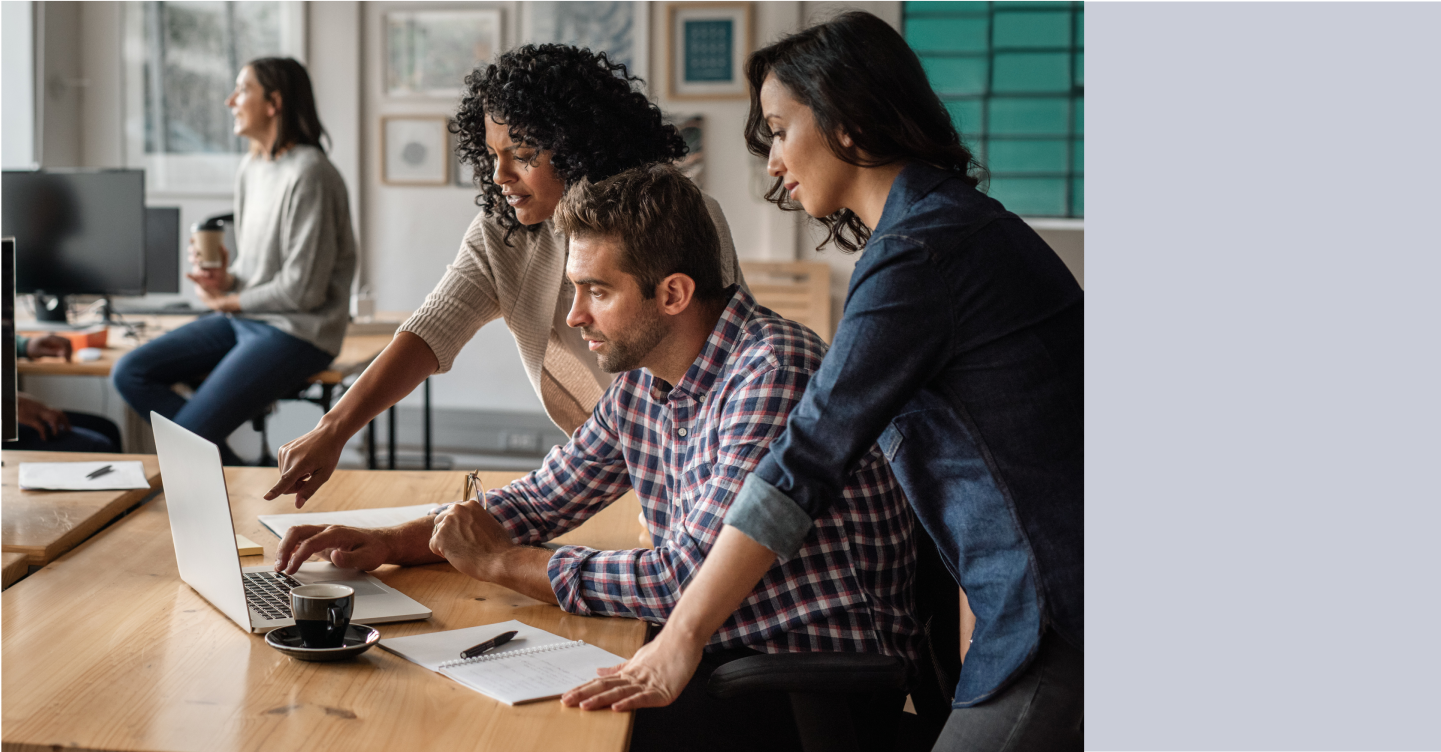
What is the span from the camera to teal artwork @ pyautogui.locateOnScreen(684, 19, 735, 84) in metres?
5.32

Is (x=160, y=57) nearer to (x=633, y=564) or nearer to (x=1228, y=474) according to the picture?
(x=633, y=564)

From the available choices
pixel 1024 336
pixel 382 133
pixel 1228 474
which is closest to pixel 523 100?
pixel 1024 336

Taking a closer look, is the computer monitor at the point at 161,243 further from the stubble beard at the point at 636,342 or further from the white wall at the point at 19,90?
the stubble beard at the point at 636,342

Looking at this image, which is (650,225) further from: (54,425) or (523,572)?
(54,425)

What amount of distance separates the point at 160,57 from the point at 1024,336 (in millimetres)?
5514

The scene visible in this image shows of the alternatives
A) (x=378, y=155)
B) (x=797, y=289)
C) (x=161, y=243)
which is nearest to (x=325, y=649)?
(x=161, y=243)

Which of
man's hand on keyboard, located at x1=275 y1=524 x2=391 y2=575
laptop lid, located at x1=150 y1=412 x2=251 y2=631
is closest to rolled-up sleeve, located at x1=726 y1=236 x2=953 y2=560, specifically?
laptop lid, located at x1=150 y1=412 x2=251 y2=631

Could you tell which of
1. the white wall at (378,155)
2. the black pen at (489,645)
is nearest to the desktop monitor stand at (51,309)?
the white wall at (378,155)

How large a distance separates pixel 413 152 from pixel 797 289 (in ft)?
6.36

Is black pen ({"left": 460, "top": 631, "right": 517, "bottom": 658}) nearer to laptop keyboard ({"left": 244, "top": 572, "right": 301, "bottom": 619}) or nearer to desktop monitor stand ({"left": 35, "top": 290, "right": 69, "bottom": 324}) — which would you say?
laptop keyboard ({"left": 244, "top": 572, "right": 301, "bottom": 619})

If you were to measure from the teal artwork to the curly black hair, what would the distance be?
336cm

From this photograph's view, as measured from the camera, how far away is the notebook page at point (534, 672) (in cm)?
117

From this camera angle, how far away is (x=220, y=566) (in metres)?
1.34

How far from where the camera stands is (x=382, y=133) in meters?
5.59
